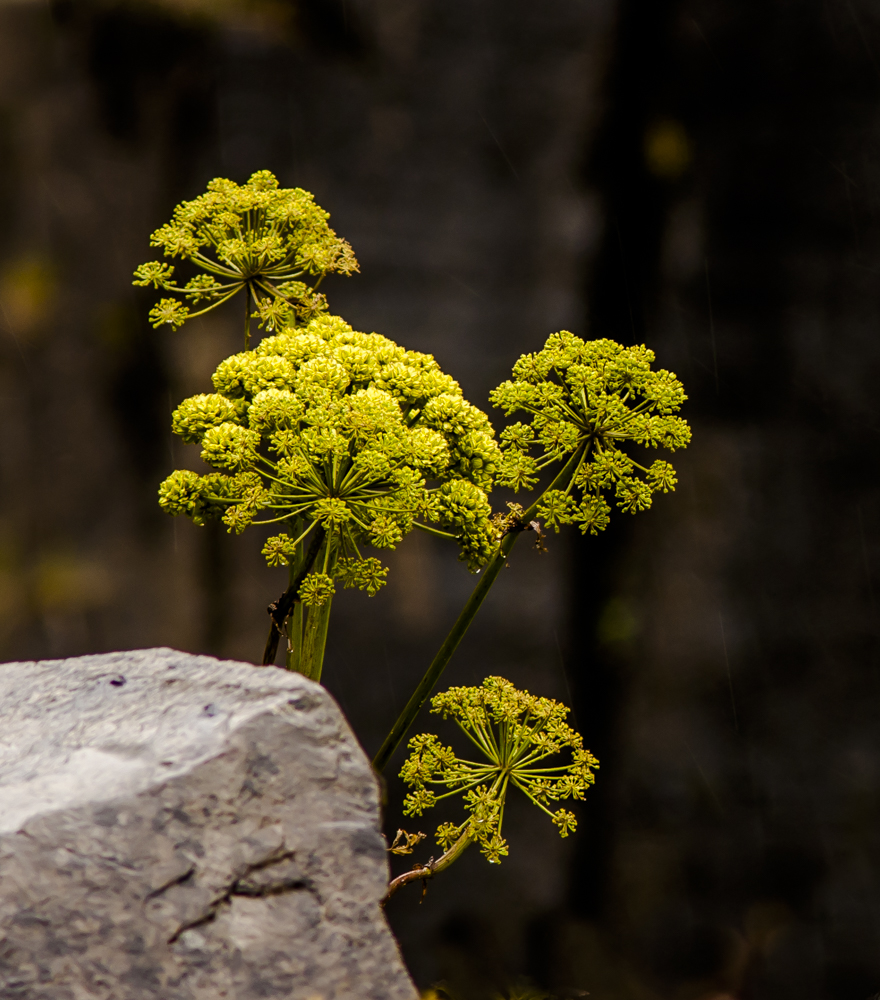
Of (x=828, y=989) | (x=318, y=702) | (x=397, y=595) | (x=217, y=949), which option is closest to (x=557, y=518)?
(x=318, y=702)

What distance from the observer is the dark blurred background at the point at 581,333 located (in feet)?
4.70

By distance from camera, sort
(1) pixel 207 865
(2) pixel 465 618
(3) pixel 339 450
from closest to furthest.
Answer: (1) pixel 207 865
(3) pixel 339 450
(2) pixel 465 618

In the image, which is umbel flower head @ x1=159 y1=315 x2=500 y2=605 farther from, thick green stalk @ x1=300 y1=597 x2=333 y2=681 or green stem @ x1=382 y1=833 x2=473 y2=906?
green stem @ x1=382 y1=833 x2=473 y2=906

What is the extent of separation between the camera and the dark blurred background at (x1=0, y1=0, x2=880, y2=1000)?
1.43m

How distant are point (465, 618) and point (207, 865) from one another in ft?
1.28

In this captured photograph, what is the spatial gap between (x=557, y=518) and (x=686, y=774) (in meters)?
0.82

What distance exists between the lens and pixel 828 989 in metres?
1.47

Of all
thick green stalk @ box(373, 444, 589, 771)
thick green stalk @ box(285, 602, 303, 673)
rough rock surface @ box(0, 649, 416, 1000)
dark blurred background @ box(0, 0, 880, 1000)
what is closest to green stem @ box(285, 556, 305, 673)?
thick green stalk @ box(285, 602, 303, 673)

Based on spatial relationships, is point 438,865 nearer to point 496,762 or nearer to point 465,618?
point 496,762

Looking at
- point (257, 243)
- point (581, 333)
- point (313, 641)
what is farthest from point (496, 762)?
point (581, 333)

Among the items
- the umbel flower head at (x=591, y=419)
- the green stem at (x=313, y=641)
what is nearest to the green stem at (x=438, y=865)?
the green stem at (x=313, y=641)

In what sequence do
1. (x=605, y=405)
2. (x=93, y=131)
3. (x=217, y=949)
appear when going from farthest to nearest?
1. (x=93, y=131)
2. (x=605, y=405)
3. (x=217, y=949)

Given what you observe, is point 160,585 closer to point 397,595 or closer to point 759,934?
point 397,595

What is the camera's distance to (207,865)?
642mm
